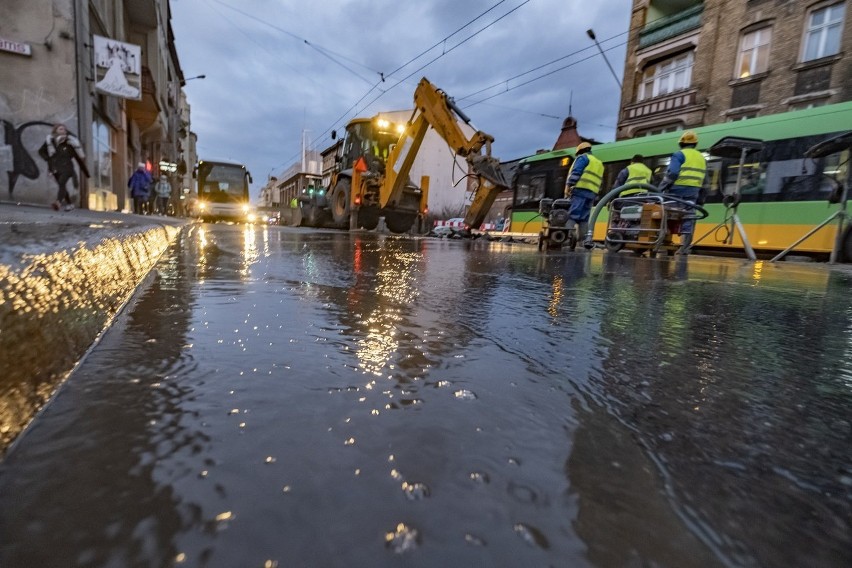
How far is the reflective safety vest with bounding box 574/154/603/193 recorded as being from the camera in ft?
21.6

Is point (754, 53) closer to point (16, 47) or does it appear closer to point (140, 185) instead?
point (16, 47)

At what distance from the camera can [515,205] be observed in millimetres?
14250

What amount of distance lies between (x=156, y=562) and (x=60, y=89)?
1276 centimetres

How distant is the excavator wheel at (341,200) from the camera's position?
38.6 ft

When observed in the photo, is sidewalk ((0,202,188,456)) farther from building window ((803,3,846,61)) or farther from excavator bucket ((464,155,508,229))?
building window ((803,3,846,61))

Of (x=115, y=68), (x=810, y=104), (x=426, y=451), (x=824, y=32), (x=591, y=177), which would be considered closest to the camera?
(x=426, y=451)

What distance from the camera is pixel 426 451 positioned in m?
0.63

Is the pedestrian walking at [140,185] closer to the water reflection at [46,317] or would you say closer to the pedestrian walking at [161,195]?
the pedestrian walking at [161,195]

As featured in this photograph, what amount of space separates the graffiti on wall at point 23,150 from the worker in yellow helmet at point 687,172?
37.7 feet

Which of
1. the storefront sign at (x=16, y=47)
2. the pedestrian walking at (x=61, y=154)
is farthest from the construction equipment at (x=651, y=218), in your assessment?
the storefront sign at (x=16, y=47)

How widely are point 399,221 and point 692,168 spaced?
7.83m

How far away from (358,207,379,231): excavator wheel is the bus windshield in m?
9.73

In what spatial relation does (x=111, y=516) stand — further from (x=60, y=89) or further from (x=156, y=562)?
(x=60, y=89)

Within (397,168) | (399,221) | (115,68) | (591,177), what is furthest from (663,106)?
(115,68)
